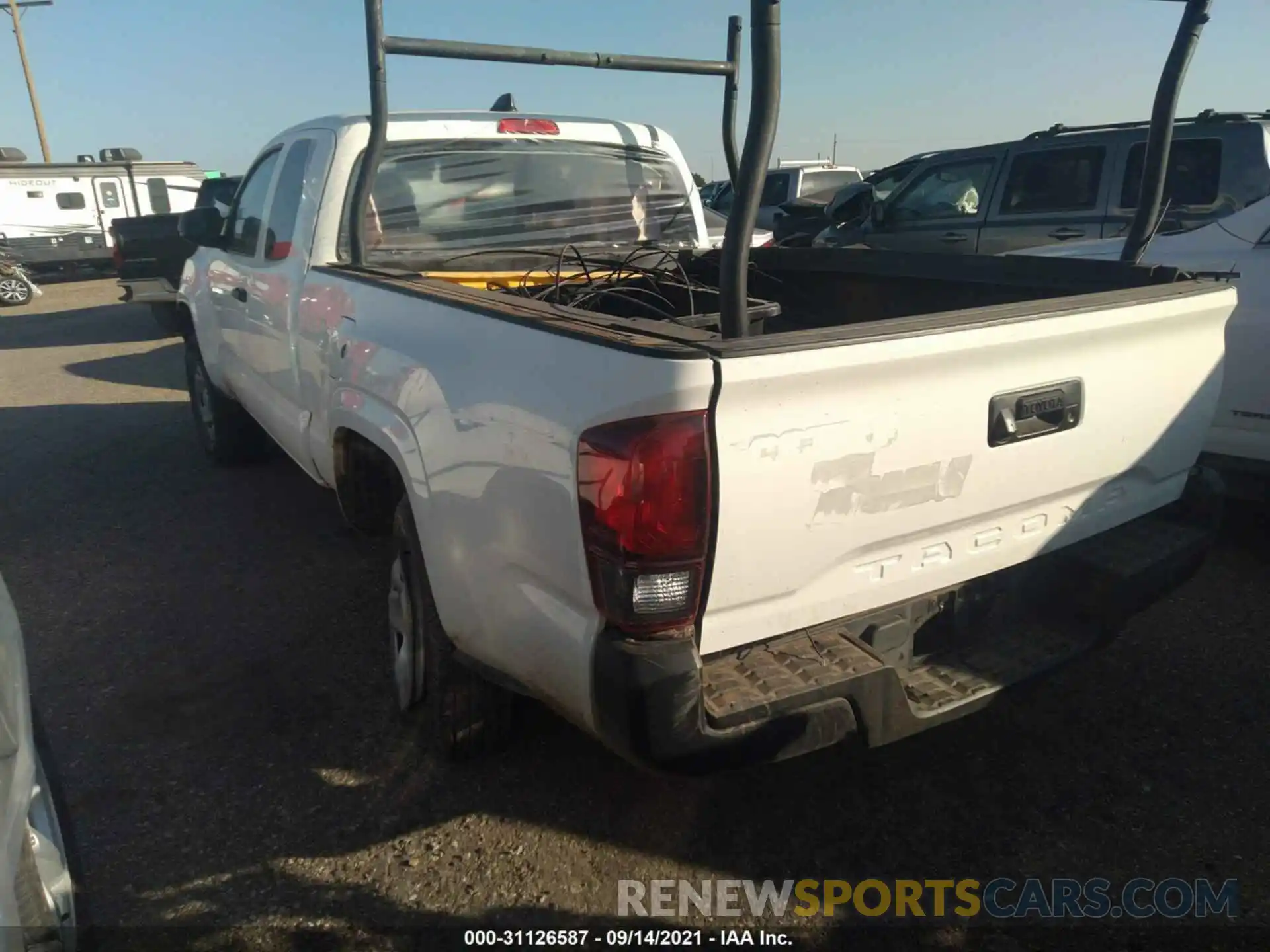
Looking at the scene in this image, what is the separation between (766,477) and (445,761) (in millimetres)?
1494

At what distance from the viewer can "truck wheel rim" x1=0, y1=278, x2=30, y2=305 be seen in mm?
15336

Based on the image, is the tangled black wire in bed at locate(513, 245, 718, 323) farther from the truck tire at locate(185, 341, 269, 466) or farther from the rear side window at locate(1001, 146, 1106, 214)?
the rear side window at locate(1001, 146, 1106, 214)

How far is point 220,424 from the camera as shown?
564cm

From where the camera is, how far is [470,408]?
2275mm

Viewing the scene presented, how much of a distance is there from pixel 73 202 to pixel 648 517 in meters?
20.0

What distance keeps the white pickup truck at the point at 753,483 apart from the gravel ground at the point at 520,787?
315 mm

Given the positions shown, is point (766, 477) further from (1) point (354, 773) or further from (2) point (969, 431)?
(1) point (354, 773)

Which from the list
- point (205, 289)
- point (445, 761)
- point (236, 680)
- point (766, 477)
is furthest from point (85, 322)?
point (766, 477)

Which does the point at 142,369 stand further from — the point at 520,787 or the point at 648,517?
the point at 648,517

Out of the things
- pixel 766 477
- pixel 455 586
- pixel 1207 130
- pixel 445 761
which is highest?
pixel 1207 130

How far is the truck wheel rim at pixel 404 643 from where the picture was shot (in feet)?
9.37

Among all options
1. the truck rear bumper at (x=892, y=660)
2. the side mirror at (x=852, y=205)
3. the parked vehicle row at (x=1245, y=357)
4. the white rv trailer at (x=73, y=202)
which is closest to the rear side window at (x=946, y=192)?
the side mirror at (x=852, y=205)

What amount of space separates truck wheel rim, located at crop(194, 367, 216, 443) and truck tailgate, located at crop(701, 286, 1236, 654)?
4.60 metres

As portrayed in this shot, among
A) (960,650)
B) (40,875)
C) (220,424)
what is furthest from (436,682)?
(220,424)
